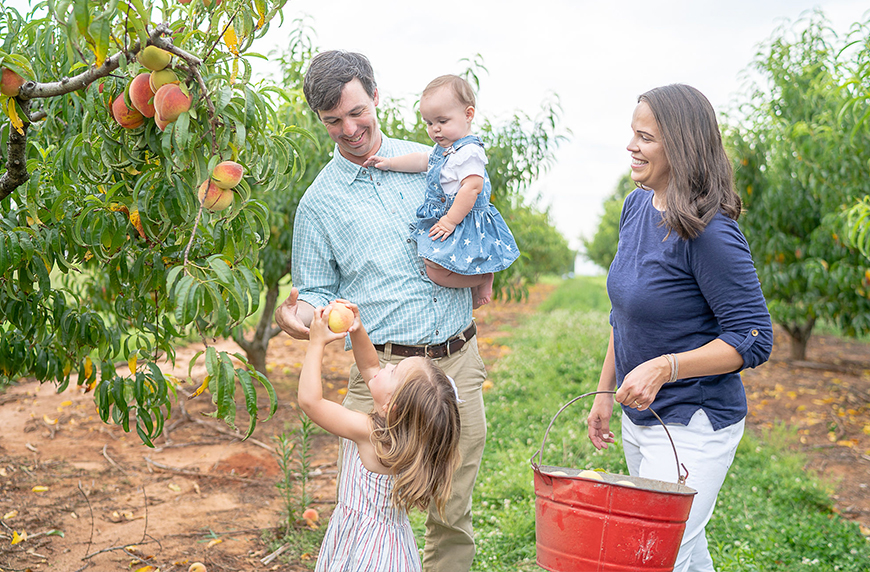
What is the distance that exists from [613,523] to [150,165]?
1.41 meters

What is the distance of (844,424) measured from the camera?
20.4 ft

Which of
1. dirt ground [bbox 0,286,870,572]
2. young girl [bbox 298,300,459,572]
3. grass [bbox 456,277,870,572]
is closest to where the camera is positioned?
young girl [bbox 298,300,459,572]

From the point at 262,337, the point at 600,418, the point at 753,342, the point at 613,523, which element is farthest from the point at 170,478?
the point at 753,342

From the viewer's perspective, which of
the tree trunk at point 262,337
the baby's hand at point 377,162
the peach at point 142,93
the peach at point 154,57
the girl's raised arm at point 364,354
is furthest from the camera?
the tree trunk at point 262,337

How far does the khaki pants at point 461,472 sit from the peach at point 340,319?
0.55 metres

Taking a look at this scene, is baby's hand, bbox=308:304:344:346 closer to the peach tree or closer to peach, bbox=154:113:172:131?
the peach tree

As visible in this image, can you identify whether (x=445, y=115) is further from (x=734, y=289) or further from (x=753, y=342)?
(x=753, y=342)

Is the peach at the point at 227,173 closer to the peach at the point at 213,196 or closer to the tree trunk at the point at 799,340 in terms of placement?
the peach at the point at 213,196

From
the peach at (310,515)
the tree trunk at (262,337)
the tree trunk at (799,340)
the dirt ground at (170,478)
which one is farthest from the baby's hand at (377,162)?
the tree trunk at (799,340)

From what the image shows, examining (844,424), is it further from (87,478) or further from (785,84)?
(87,478)

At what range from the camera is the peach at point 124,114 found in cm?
160

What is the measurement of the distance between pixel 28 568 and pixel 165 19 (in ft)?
8.25

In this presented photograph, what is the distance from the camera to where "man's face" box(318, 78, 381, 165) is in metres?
2.25

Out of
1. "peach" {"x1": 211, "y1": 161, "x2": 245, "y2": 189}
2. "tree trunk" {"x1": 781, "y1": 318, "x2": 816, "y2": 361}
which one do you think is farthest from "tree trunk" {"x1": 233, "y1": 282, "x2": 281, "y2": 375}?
"tree trunk" {"x1": 781, "y1": 318, "x2": 816, "y2": 361}
